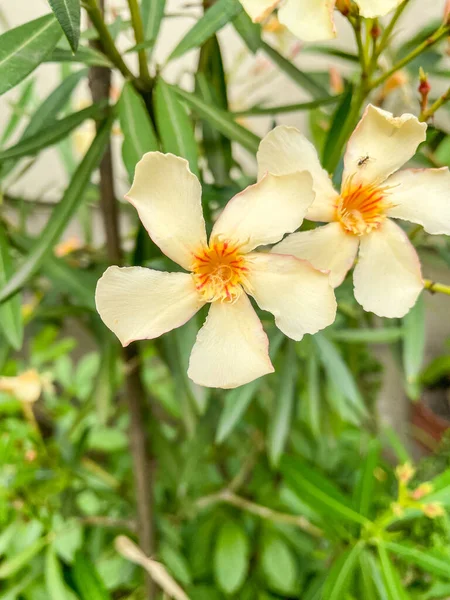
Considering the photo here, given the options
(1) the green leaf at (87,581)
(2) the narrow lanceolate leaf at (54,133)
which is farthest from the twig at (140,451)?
(2) the narrow lanceolate leaf at (54,133)

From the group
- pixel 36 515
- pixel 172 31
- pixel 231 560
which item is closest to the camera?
pixel 36 515

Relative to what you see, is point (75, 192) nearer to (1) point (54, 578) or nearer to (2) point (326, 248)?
(2) point (326, 248)

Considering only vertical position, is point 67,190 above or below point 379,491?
above

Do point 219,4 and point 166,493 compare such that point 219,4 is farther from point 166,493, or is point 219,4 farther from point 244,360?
point 166,493

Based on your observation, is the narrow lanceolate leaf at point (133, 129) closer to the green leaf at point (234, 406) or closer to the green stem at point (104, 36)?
the green stem at point (104, 36)

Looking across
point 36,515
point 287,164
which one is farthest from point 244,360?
point 36,515
